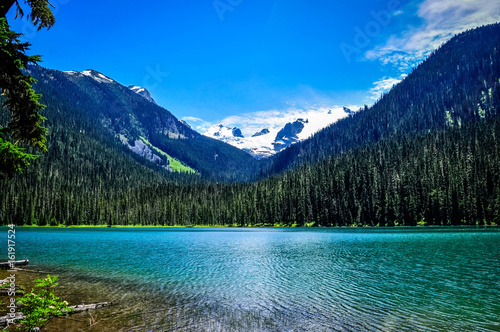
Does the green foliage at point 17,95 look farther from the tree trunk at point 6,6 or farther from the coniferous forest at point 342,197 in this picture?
the coniferous forest at point 342,197

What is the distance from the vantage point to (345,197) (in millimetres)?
140000

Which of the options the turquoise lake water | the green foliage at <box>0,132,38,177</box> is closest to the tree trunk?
the green foliage at <box>0,132,38,177</box>

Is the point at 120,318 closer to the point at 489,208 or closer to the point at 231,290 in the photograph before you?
the point at 231,290

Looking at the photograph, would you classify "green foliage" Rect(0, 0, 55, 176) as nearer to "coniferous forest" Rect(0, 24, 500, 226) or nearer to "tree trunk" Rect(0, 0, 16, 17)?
"tree trunk" Rect(0, 0, 16, 17)

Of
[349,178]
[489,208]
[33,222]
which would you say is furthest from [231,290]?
[33,222]

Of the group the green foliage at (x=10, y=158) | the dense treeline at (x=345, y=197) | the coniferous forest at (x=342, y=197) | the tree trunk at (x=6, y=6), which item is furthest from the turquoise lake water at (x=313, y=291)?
the dense treeline at (x=345, y=197)

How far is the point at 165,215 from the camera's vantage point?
7141 inches

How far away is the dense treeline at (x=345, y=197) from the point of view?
111 m

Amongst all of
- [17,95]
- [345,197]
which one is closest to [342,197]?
[345,197]

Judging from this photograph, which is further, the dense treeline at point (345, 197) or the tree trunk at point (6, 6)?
the dense treeline at point (345, 197)

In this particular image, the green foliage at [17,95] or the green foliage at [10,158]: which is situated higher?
the green foliage at [17,95]

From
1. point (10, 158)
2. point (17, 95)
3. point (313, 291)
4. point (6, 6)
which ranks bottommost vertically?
point (313, 291)

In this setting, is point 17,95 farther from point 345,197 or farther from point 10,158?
point 345,197

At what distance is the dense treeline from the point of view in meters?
111
